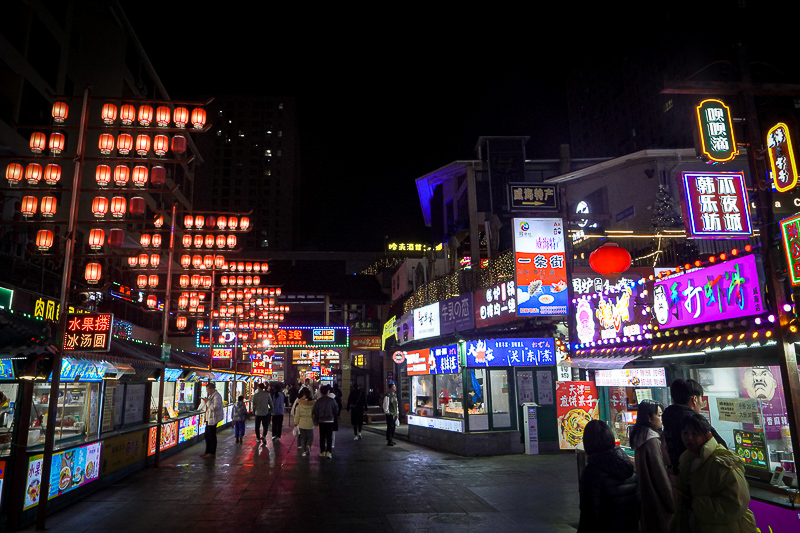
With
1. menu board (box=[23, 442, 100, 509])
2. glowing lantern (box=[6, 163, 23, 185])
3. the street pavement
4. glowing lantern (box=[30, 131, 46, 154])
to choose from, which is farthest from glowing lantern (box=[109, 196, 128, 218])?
menu board (box=[23, 442, 100, 509])

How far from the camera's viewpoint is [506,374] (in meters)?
16.0

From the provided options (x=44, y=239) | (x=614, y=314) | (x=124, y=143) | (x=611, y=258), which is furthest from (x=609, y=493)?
(x=44, y=239)

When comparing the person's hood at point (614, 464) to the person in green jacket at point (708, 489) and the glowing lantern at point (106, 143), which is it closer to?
the person in green jacket at point (708, 489)

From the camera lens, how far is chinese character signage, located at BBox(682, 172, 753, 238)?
743 centimetres

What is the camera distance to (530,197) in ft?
50.3

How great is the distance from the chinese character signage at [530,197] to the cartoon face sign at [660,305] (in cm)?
718

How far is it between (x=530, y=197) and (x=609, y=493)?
1215 centimetres

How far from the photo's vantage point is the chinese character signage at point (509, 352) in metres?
15.5

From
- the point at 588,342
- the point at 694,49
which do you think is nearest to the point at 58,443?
the point at 588,342

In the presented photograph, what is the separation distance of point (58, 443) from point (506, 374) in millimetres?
11700

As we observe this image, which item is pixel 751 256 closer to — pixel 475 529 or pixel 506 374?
pixel 475 529

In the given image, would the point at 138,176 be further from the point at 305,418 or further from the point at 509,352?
the point at 509,352

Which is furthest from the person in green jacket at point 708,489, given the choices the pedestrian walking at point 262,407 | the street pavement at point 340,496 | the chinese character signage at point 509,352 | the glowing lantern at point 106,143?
the pedestrian walking at point 262,407

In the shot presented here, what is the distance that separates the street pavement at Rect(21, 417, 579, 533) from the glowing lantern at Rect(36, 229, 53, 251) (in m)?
7.30
